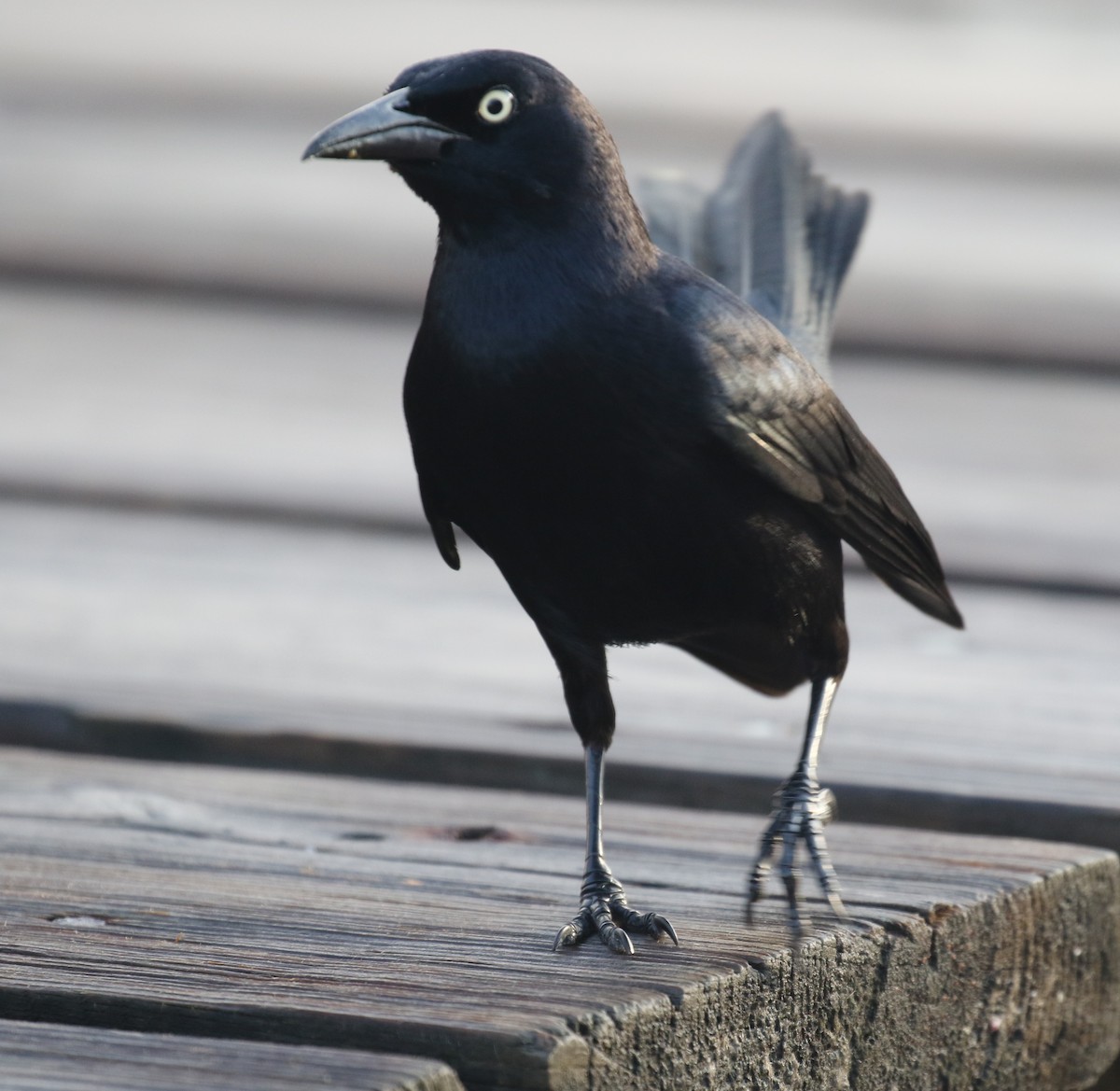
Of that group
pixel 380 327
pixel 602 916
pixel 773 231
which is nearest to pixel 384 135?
pixel 602 916

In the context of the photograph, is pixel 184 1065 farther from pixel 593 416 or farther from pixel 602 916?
pixel 593 416

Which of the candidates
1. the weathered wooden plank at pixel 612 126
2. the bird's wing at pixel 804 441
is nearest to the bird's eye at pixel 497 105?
the bird's wing at pixel 804 441

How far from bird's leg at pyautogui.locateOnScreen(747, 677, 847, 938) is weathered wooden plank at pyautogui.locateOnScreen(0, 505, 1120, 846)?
242mm

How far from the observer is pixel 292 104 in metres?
8.34

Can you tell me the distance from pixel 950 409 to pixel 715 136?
222cm

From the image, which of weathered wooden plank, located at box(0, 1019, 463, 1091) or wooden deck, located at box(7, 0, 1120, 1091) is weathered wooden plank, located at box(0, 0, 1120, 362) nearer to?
wooden deck, located at box(7, 0, 1120, 1091)

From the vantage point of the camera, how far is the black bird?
7.70 feet

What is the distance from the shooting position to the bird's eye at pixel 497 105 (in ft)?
8.09

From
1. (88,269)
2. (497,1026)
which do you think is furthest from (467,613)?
(88,269)

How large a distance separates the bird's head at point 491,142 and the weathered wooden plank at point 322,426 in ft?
6.85

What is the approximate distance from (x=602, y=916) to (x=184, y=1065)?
0.63 meters

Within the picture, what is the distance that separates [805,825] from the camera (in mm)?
2467

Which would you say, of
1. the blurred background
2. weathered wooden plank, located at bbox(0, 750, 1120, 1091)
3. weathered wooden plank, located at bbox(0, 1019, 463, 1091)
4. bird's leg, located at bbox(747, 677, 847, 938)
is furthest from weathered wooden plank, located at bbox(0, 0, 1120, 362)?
weathered wooden plank, located at bbox(0, 1019, 463, 1091)

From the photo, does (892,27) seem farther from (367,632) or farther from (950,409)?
(367,632)
